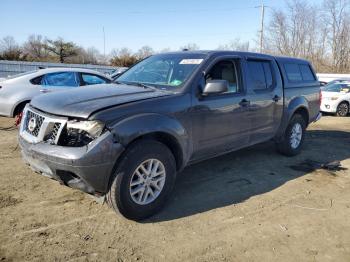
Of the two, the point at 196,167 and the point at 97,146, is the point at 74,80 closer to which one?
the point at 196,167

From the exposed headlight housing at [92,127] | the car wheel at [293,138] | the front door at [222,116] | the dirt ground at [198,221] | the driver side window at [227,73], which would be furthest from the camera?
the car wheel at [293,138]

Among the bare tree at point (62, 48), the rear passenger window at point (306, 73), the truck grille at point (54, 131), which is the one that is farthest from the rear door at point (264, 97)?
the bare tree at point (62, 48)

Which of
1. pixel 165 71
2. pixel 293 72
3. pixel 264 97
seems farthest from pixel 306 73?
pixel 165 71

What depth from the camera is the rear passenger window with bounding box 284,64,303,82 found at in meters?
6.75

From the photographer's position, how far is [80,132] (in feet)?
11.9

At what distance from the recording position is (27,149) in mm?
3936

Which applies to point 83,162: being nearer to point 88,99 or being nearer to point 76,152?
point 76,152

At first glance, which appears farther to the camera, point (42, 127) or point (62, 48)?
point (62, 48)

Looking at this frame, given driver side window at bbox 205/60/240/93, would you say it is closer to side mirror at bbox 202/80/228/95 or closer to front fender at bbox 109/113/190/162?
side mirror at bbox 202/80/228/95

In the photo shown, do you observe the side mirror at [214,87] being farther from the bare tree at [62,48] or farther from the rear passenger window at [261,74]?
the bare tree at [62,48]

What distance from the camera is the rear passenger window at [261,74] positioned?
573cm

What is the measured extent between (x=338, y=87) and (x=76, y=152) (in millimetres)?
14566

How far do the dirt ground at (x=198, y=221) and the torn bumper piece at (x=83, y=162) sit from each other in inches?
20.4

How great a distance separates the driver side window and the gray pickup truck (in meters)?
0.01
